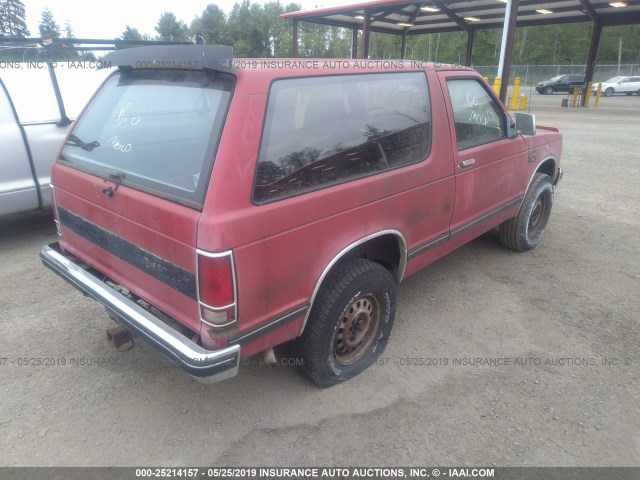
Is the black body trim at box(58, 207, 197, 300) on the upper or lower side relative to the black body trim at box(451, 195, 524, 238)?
upper

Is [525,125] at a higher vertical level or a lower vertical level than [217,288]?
higher

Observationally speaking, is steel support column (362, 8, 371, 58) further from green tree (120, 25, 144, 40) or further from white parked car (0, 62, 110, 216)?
green tree (120, 25, 144, 40)

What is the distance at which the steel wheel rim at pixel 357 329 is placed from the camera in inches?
108

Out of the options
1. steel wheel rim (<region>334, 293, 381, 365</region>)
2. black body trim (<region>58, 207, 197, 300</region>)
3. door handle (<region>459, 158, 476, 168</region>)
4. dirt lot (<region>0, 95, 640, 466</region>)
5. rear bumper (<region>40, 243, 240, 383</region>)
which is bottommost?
dirt lot (<region>0, 95, 640, 466</region>)

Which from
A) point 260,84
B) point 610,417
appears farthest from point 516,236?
point 260,84

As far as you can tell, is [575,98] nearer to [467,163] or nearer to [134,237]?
[467,163]

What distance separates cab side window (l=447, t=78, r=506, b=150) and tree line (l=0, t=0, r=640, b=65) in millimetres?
45609

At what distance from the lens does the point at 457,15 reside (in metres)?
20.1

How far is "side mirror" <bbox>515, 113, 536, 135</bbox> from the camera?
403 cm

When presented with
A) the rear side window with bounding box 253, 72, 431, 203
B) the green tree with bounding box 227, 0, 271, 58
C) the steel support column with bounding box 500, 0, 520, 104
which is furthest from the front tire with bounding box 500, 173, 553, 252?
the green tree with bounding box 227, 0, 271, 58

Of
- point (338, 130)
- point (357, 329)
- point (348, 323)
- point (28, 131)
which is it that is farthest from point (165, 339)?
point (28, 131)

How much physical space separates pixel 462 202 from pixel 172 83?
219cm

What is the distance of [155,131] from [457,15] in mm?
21173

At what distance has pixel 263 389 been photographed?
2766mm
